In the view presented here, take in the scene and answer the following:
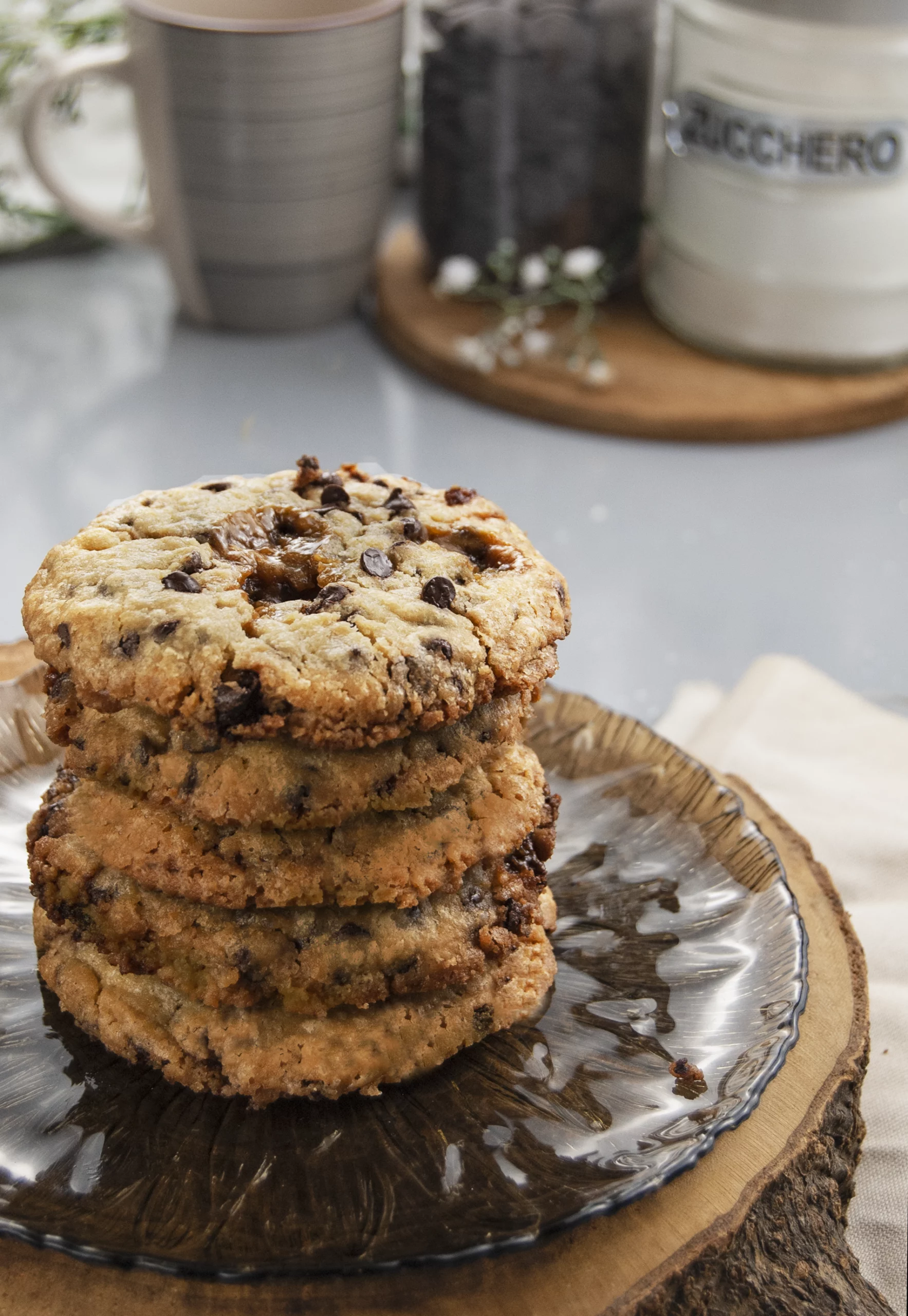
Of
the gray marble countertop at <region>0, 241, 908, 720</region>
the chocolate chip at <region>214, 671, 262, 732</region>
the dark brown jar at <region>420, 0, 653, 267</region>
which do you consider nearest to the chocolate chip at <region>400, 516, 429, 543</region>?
the chocolate chip at <region>214, 671, 262, 732</region>

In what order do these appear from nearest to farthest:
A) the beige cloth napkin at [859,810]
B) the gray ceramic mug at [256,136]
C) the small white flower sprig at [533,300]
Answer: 1. the beige cloth napkin at [859,810]
2. the gray ceramic mug at [256,136]
3. the small white flower sprig at [533,300]

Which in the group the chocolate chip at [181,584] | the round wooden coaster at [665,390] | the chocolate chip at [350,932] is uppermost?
the chocolate chip at [181,584]

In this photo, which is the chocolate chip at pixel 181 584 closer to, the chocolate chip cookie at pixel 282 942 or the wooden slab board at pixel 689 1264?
the chocolate chip cookie at pixel 282 942

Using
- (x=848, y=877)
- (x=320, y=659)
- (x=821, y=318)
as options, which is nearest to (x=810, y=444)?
(x=821, y=318)

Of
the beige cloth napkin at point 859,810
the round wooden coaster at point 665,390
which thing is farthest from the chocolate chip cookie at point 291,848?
the round wooden coaster at point 665,390

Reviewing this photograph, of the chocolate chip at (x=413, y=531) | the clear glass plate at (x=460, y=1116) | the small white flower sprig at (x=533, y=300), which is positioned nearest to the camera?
the clear glass plate at (x=460, y=1116)

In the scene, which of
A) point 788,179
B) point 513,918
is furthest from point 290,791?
point 788,179
